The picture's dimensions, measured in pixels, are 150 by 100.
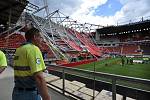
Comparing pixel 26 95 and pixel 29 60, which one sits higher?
pixel 29 60

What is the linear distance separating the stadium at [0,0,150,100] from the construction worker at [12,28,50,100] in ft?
1.13

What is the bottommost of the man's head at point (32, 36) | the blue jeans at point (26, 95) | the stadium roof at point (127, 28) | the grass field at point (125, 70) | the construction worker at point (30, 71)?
the grass field at point (125, 70)

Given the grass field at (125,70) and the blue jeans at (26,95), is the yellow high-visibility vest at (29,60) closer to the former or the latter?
the blue jeans at (26,95)

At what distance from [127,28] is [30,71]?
73870 mm

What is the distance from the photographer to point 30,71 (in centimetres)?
291

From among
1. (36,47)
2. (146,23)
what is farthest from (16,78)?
(146,23)

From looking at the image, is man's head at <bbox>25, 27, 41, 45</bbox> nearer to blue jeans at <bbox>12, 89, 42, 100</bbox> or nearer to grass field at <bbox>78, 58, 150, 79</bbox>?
blue jeans at <bbox>12, 89, 42, 100</bbox>

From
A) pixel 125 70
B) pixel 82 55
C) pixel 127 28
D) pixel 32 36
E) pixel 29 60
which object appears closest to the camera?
pixel 29 60

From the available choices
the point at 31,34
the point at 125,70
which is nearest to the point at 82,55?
the point at 125,70

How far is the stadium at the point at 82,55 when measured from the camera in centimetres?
682

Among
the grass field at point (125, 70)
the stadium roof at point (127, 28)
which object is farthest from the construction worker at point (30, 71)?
the stadium roof at point (127, 28)

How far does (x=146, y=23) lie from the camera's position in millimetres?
67375

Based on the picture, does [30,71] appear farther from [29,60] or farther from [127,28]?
[127,28]

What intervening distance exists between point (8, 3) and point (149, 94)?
23839mm
